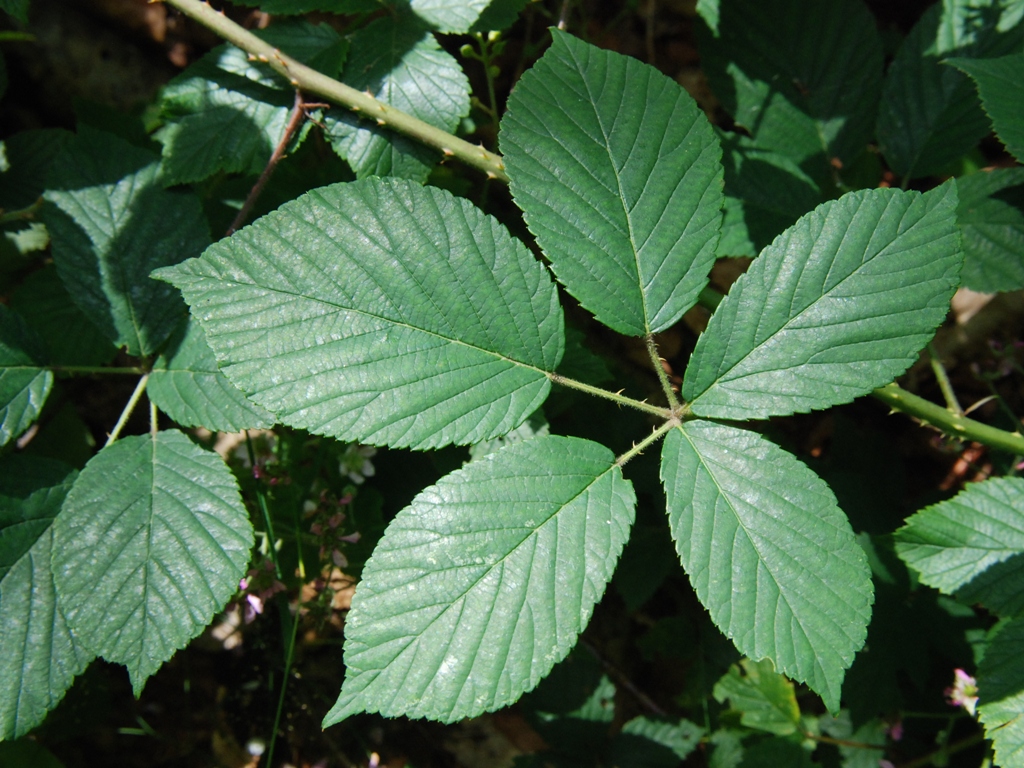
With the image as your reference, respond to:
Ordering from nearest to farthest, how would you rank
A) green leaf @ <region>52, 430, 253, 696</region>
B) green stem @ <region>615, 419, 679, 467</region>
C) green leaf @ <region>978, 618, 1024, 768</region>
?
1. green stem @ <region>615, 419, 679, 467</region>
2. green leaf @ <region>52, 430, 253, 696</region>
3. green leaf @ <region>978, 618, 1024, 768</region>

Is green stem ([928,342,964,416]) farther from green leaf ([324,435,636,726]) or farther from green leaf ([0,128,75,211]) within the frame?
green leaf ([0,128,75,211])

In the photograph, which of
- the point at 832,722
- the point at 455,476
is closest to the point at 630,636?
the point at 832,722

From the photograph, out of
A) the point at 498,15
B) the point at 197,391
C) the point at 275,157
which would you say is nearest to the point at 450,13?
the point at 498,15

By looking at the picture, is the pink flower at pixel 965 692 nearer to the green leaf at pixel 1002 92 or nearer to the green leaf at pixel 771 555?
the green leaf at pixel 771 555

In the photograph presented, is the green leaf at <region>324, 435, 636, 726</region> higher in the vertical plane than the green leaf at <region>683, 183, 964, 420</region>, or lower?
lower

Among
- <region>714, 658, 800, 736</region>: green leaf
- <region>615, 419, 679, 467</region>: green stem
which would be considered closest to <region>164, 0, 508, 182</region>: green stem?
<region>615, 419, 679, 467</region>: green stem

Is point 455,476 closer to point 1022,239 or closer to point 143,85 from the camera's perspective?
point 1022,239
